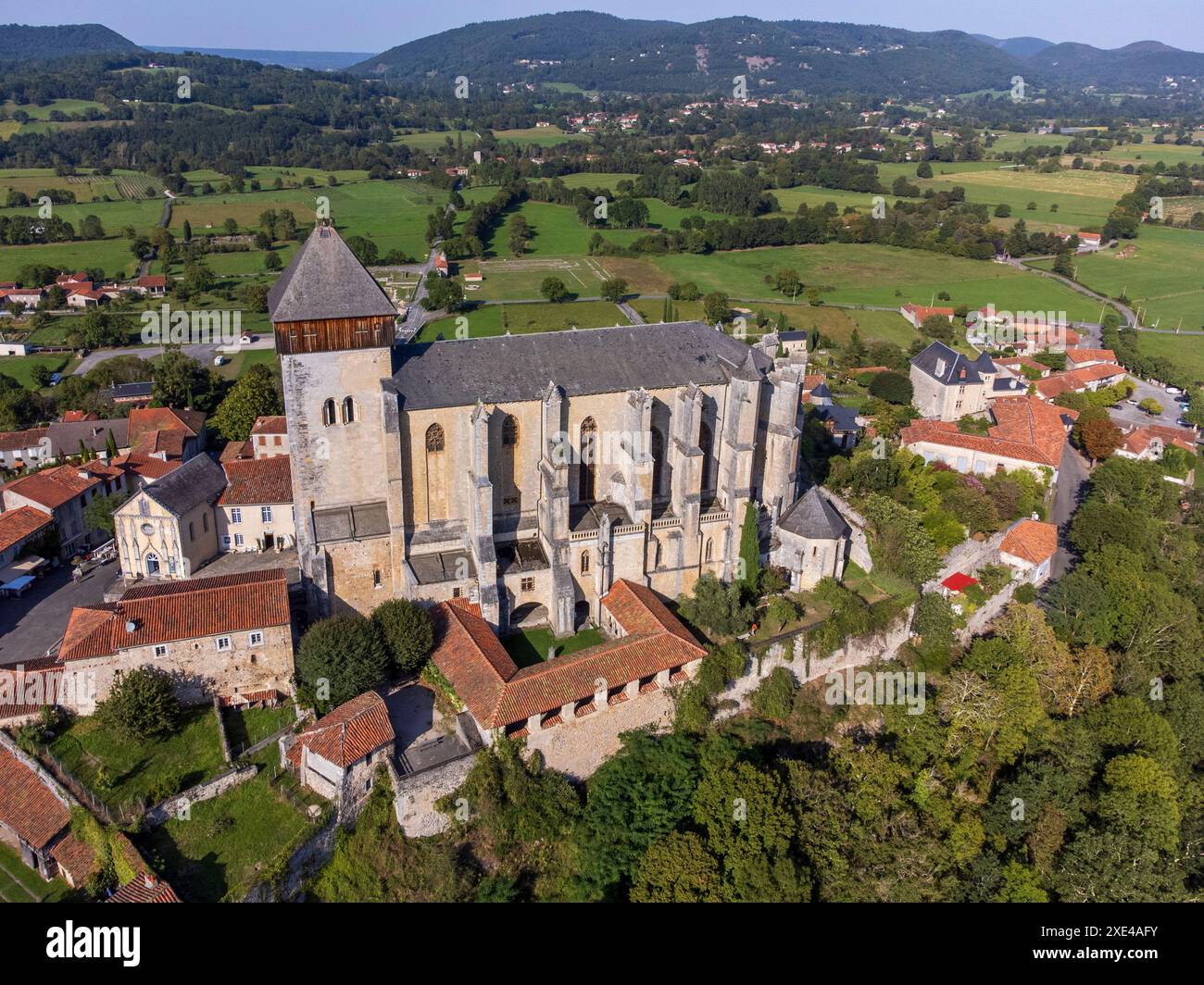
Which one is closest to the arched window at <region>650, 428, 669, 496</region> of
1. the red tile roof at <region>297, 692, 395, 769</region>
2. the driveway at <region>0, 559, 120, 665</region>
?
the red tile roof at <region>297, 692, 395, 769</region>

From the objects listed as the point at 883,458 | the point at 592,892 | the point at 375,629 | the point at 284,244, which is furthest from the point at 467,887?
the point at 284,244

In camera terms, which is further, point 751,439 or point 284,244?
point 284,244

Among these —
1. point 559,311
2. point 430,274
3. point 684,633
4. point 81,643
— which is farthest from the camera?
point 430,274

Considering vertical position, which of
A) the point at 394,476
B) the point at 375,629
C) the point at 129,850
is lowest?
the point at 129,850

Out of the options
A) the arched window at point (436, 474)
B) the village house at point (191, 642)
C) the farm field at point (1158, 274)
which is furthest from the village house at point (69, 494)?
the farm field at point (1158, 274)

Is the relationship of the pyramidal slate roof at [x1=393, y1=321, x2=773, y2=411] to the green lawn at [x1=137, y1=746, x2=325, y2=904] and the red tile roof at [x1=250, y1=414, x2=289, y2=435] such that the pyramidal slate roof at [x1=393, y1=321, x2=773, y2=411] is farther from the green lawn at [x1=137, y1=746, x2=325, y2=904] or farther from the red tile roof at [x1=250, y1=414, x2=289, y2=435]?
the red tile roof at [x1=250, y1=414, x2=289, y2=435]

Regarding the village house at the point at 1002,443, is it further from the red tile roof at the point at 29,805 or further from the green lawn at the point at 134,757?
the red tile roof at the point at 29,805

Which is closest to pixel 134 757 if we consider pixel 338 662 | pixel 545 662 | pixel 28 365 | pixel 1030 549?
pixel 338 662

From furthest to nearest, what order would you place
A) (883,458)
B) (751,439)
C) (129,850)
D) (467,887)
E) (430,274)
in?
1. (430,274)
2. (883,458)
3. (751,439)
4. (467,887)
5. (129,850)

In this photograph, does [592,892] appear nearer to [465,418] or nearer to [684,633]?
[684,633]
